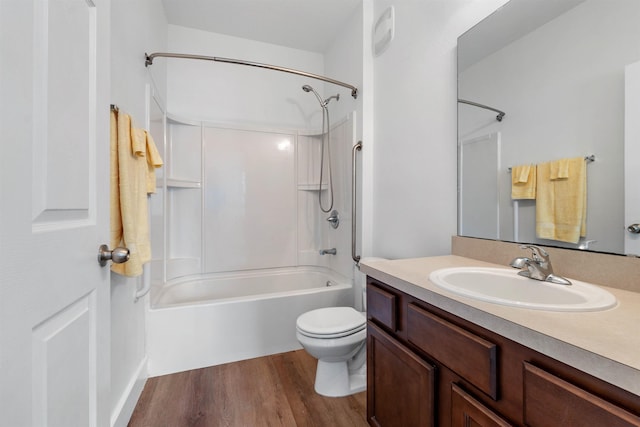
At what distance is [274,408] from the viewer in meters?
1.46

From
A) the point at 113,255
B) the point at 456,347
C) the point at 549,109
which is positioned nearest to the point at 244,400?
the point at 113,255

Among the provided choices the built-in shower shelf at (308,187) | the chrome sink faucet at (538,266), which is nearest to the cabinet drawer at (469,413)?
the chrome sink faucet at (538,266)

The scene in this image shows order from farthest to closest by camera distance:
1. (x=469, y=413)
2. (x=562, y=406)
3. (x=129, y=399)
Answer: (x=129, y=399) → (x=469, y=413) → (x=562, y=406)

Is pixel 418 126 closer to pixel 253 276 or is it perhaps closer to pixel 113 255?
pixel 113 255

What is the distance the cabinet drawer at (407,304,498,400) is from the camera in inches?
25.0

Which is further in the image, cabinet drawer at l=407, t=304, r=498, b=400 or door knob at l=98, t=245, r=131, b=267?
door knob at l=98, t=245, r=131, b=267

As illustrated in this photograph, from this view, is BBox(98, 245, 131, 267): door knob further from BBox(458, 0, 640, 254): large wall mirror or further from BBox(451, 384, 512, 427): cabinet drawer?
BBox(458, 0, 640, 254): large wall mirror

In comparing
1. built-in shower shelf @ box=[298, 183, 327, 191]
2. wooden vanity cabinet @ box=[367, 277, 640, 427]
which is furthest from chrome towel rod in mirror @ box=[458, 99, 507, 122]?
built-in shower shelf @ box=[298, 183, 327, 191]

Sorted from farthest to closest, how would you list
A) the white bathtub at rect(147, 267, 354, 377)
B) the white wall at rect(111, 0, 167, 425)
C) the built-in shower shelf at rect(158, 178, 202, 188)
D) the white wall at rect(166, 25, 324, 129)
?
the white wall at rect(166, 25, 324, 129)
the built-in shower shelf at rect(158, 178, 202, 188)
the white bathtub at rect(147, 267, 354, 377)
the white wall at rect(111, 0, 167, 425)

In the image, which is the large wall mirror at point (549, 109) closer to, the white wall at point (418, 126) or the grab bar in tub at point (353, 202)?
the white wall at point (418, 126)

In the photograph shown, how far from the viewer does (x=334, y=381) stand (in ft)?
5.20

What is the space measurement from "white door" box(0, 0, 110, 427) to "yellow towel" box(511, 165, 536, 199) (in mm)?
1510

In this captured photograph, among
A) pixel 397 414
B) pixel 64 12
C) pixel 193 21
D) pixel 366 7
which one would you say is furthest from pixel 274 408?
pixel 193 21

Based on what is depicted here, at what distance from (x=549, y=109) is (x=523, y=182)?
28 centimetres
